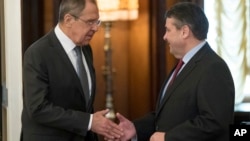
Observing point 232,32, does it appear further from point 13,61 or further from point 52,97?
point 52,97

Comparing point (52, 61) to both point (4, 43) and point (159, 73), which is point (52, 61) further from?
point (159, 73)

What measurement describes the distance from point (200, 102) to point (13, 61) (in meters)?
1.75

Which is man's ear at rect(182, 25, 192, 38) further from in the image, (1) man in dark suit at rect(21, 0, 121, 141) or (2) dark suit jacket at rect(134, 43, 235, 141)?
(1) man in dark suit at rect(21, 0, 121, 141)

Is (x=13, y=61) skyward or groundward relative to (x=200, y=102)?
skyward

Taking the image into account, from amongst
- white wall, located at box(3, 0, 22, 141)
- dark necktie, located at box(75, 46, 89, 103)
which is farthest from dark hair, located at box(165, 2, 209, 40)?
white wall, located at box(3, 0, 22, 141)

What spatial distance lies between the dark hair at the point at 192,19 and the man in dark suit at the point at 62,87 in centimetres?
44

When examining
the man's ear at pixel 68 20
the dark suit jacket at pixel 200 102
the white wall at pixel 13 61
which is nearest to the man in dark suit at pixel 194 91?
the dark suit jacket at pixel 200 102

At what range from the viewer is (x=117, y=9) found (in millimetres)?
3607

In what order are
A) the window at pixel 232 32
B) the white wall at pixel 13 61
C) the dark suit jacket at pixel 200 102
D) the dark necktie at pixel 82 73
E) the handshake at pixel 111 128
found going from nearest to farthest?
1. the dark suit jacket at pixel 200 102
2. the handshake at pixel 111 128
3. the dark necktie at pixel 82 73
4. the white wall at pixel 13 61
5. the window at pixel 232 32

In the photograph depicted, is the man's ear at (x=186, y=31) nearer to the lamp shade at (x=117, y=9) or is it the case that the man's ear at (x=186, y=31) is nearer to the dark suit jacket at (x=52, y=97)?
the dark suit jacket at (x=52, y=97)

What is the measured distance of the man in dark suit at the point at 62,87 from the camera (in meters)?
2.41

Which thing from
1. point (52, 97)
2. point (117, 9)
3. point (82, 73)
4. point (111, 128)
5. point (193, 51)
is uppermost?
point (117, 9)

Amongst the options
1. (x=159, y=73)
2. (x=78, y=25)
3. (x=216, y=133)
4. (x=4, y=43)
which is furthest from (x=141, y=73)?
(x=216, y=133)

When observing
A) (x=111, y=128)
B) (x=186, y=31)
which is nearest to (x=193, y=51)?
(x=186, y=31)
